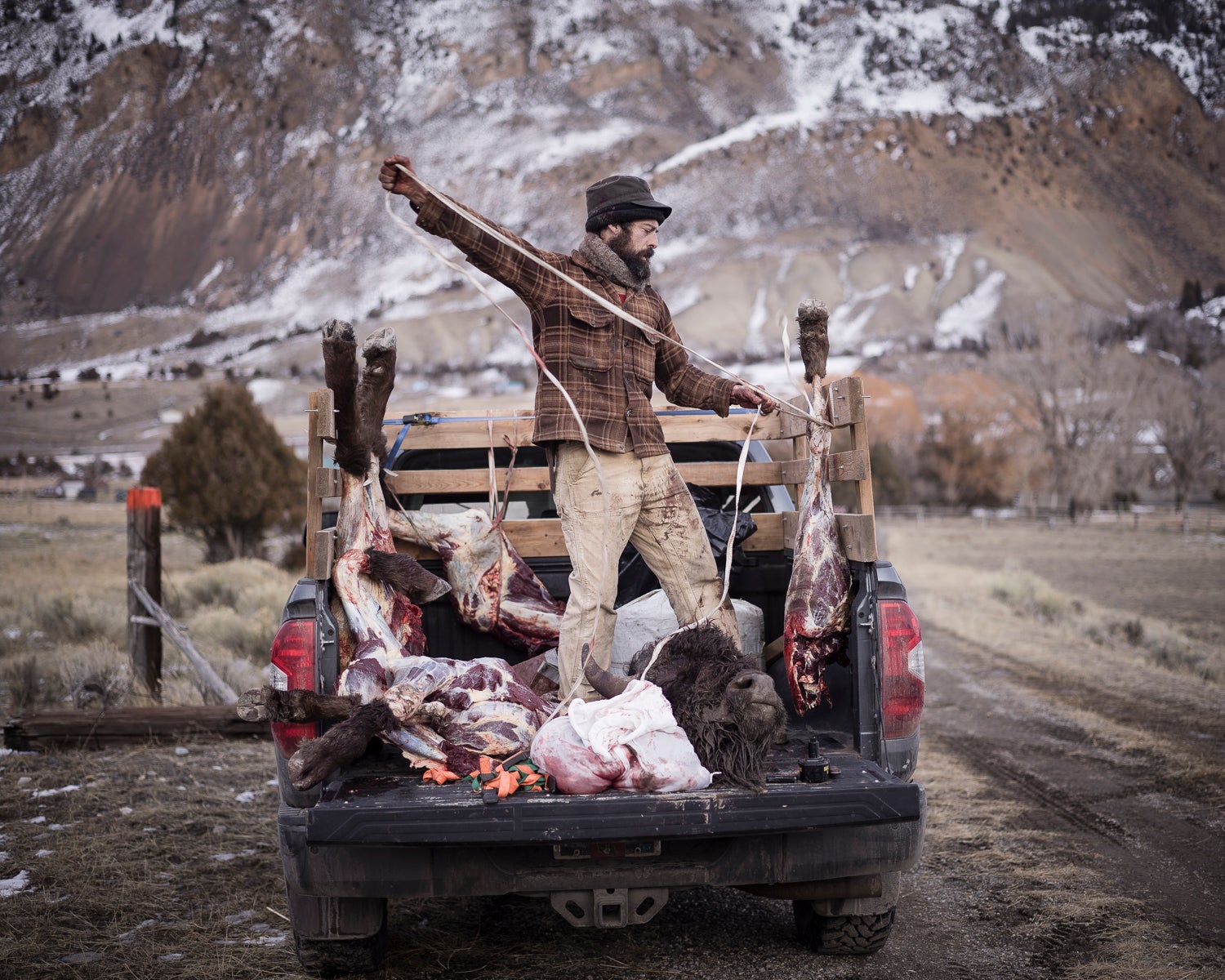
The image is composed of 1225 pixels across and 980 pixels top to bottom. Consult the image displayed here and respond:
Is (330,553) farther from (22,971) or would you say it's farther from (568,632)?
(22,971)

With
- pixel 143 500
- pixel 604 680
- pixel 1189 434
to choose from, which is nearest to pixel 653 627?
pixel 604 680

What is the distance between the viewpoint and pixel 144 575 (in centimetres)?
834

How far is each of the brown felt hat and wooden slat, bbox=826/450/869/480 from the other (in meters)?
1.13

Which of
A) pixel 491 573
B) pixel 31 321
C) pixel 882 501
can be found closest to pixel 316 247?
pixel 31 321

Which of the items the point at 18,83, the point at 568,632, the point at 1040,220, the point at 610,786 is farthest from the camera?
the point at 1040,220

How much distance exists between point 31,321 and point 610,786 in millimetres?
80259

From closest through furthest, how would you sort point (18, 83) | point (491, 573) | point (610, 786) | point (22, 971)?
point (610, 786) < point (22, 971) < point (491, 573) < point (18, 83)

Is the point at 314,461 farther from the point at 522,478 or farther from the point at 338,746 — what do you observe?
the point at 338,746

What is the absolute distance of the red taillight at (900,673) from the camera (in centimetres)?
343

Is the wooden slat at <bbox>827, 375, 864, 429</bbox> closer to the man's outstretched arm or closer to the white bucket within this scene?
→ the white bucket

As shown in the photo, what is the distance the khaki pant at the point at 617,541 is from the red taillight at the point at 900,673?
657 mm

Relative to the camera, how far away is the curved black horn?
11.5ft

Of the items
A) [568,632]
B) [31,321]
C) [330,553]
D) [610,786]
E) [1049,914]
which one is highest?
[31,321]

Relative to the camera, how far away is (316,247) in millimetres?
145625
